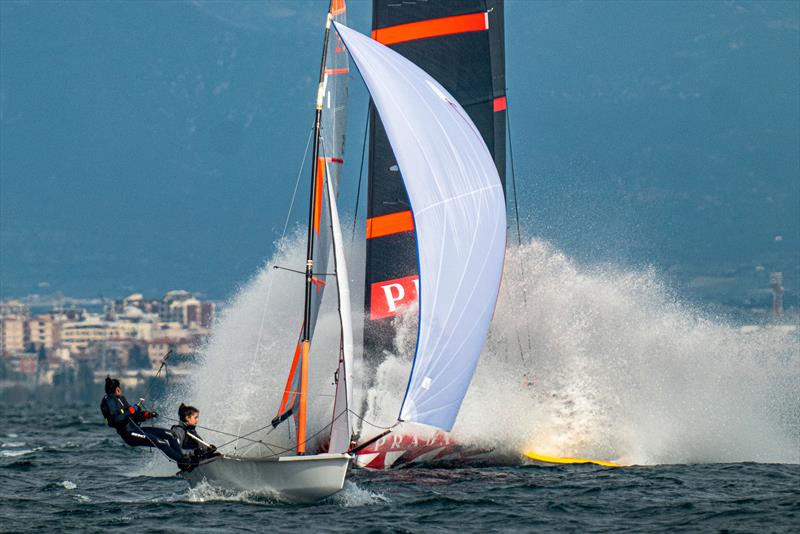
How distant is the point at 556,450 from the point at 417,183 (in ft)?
24.3

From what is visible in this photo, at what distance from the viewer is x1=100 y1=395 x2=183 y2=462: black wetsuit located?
16.2 metres

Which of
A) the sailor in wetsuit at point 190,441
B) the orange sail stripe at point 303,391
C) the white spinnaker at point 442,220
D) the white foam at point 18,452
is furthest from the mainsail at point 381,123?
the white foam at point 18,452

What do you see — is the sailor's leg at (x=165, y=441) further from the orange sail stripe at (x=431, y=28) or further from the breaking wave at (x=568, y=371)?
the orange sail stripe at (x=431, y=28)

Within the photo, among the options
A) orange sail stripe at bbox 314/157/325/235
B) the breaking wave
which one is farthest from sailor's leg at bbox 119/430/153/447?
orange sail stripe at bbox 314/157/325/235

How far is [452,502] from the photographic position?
15.9m

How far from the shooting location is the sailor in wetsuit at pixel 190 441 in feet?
52.5

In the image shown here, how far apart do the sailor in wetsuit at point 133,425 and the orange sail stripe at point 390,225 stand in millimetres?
5137

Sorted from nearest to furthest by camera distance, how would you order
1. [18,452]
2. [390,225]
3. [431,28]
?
[390,225]
[431,28]
[18,452]

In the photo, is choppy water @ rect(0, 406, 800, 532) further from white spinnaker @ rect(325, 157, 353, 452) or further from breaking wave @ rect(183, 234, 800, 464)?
breaking wave @ rect(183, 234, 800, 464)

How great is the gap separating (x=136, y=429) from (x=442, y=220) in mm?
4727

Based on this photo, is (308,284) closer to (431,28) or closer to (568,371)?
(431,28)

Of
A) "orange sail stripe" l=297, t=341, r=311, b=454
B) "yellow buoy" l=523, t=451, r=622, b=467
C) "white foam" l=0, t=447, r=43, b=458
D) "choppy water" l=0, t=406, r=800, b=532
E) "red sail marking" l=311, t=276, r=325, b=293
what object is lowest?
"choppy water" l=0, t=406, r=800, b=532

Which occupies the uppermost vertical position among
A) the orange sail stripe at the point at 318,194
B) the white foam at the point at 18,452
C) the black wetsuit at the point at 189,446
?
the orange sail stripe at the point at 318,194

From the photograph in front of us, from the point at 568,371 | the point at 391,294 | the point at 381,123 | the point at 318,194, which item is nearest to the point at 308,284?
the point at 318,194
